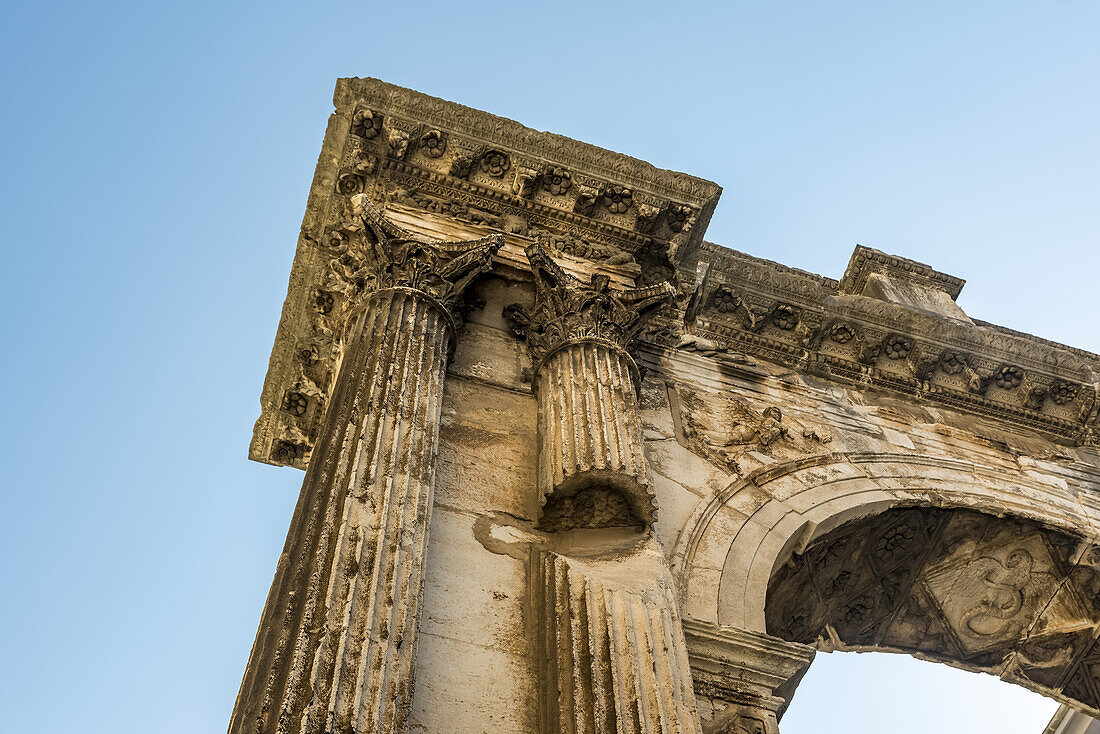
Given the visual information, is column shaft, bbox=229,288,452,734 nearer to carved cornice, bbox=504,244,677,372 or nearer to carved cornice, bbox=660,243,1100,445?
carved cornice, bbox=504,244,677,372

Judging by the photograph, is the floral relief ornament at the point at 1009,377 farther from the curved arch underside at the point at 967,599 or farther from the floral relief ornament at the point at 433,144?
the floral relief ornament at the point at 433,144

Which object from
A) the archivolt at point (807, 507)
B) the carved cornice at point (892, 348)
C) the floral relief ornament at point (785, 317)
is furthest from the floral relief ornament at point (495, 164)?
the archivolt at point (807, 507)

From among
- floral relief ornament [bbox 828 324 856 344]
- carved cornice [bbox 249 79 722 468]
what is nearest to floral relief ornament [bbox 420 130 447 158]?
carved cornice [bbox 249 79 722 468]

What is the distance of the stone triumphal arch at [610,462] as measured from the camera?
12.8 feet

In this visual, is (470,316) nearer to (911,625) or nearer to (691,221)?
(691,221)

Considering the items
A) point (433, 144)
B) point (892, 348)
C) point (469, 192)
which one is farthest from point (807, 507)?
point (433, 144)

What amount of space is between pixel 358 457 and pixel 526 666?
3.82ft

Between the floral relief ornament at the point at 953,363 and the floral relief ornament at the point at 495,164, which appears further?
the floral relief ornament at the point at 953,363

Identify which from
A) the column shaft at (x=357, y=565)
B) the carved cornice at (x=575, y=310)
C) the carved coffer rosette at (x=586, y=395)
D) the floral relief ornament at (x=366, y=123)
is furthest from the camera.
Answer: the floral relief ornament at (x=366, y=123)

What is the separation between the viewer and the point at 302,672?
11.2 ft

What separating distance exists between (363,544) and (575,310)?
2677mm

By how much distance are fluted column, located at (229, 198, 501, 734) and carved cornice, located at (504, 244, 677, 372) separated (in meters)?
0.67

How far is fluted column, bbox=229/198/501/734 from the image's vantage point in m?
3.38

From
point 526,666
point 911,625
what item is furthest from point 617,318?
point 911,625
